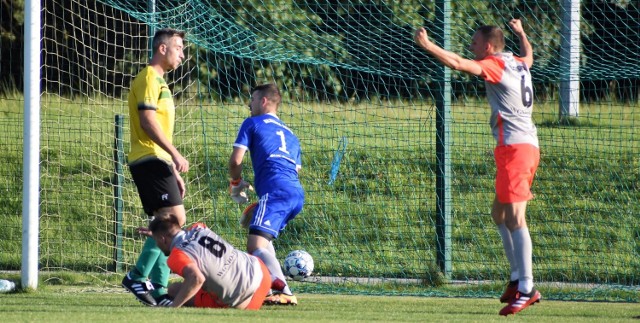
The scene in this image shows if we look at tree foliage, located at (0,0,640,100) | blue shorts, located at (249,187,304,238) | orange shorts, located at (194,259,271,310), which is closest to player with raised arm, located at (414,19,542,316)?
blue shorts, located at (249,187,304,238)

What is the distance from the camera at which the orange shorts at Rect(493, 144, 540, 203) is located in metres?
6.43

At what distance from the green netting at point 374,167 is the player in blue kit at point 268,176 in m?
1.76

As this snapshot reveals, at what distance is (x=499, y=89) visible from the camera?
21.6 ft

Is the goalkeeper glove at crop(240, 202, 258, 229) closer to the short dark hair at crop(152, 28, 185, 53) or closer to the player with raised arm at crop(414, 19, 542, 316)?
the short dark hair at crop(152, 28, 185, 53)

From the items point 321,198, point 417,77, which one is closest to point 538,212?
point 321,198

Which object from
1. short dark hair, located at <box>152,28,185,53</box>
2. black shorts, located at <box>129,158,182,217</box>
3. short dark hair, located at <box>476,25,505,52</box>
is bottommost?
black shorts, located at <box>129,158,182,217</box>

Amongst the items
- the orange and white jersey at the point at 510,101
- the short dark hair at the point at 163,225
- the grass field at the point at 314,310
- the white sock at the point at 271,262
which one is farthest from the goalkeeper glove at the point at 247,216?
the orange and white jersey at the point at 510,101

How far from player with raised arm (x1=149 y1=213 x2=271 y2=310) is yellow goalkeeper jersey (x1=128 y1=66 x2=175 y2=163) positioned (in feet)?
1.78

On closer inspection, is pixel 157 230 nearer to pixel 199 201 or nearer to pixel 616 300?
pixel 616 300

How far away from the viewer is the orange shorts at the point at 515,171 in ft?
21.1

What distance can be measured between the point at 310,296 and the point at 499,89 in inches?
104

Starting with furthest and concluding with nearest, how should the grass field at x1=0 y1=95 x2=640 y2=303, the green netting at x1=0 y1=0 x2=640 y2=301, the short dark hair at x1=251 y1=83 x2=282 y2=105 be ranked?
1. the grass field at x1=0 y1=95 x2=640 y2=303
2. the green netting at x1=0 y1=0 x2=640 y2=301
3. the short dark hair at x1=251 y1=83 x2=282 y2=105

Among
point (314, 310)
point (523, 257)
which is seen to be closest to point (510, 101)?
point (523, 257)

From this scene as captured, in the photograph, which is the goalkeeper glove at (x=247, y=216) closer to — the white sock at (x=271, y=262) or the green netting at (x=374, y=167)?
the white sock at (x=271, y=262)
